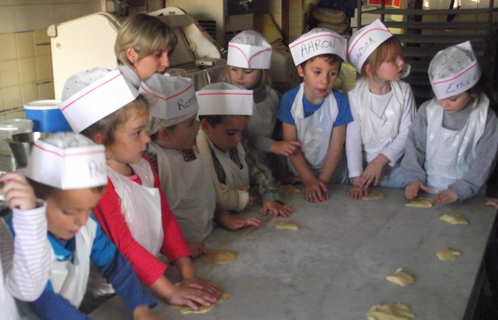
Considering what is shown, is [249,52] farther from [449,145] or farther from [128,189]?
[128,189]

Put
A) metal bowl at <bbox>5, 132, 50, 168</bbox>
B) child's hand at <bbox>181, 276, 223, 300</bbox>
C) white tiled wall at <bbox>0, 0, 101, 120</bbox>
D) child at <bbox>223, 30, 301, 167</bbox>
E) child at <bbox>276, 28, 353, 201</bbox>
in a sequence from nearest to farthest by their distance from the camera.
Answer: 1. child's hand at <bbox>181, 276, 223, 300</bbox>
2. metal bowl at <bbox>5, 132, 50, 168</bbox>
3. child at <bbox>276, 28, 353, 201</bbox>
4. child at <bbox>223, 30, 301, 167</bbox>
5. white tiled wall at <bbox>0, 0, 101, 120</bbox>

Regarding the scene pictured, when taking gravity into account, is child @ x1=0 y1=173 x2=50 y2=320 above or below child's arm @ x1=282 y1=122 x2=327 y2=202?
above

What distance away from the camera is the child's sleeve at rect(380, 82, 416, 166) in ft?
8.16

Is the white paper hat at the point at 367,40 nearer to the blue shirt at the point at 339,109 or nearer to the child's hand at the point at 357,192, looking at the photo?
the blue shirt at the point at 339,109

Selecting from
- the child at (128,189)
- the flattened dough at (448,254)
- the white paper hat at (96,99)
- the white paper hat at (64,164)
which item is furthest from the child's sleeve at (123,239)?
the flattened dough at (448,254)

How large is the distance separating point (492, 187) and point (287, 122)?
1520 mm

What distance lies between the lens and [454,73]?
7.16 ft

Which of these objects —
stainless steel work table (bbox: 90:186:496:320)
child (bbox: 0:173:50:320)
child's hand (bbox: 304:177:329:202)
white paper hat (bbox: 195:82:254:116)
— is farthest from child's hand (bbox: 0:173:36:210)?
child's hand (bbox: 304:177:329:202)

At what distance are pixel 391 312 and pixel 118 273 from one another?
28.5 inches

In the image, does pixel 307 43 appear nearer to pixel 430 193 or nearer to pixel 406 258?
pixel 430 193

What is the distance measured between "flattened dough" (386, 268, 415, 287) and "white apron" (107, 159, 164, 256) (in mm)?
713

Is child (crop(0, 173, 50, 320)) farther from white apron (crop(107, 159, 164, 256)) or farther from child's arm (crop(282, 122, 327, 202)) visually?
child's arm (crop(282, 122, 327, 202))

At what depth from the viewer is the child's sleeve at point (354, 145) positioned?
2520 mm

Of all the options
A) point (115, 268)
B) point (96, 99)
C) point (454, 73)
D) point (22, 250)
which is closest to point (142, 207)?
point (115, 268)
